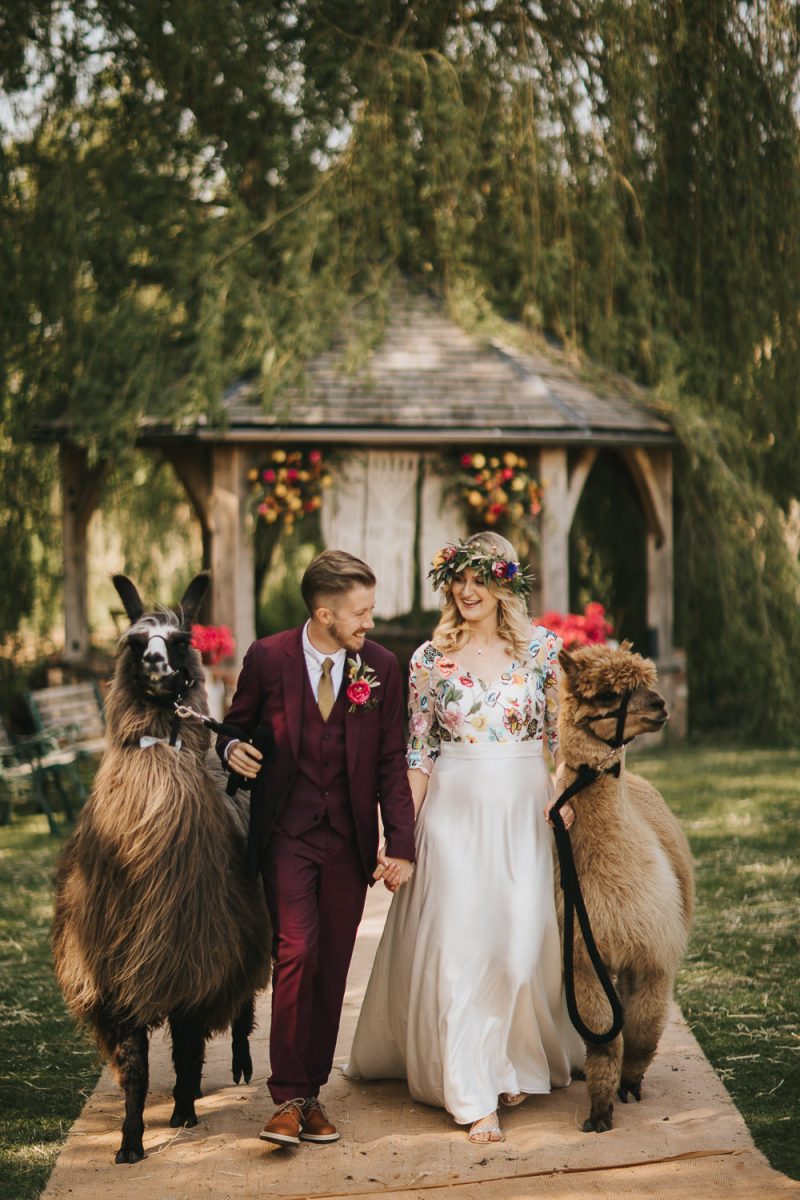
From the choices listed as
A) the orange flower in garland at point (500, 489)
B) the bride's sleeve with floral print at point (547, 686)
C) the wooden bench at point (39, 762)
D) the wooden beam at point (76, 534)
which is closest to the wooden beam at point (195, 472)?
the wooden beam at point (76, 534)

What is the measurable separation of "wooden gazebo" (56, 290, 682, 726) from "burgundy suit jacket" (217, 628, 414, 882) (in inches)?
274

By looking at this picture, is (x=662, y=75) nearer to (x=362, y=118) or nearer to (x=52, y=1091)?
(x=362, y=118)

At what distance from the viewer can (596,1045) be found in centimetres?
393

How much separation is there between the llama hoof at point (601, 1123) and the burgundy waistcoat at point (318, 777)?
120 cm

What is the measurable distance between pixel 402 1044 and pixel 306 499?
25.6ft

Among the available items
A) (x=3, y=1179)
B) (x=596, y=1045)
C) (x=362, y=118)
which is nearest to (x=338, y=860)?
(x=596, y=1045)

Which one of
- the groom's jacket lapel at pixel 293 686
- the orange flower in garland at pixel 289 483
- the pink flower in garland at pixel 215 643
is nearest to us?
the groom's jacket lapel at pixel 293 686

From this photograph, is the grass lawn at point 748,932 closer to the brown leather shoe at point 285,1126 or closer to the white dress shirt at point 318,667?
the brown leather shoe at point 285,1126

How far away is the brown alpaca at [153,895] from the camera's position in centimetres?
384

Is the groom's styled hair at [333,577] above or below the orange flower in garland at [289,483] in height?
below

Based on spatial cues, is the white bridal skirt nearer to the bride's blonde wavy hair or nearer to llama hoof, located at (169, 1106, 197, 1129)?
the bride's blonde wavy hair

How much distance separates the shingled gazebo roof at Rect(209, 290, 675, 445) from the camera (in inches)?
434

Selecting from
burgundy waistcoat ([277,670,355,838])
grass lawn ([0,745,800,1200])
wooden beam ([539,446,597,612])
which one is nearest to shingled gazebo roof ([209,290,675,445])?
wooden beam ([539,446,597,612])

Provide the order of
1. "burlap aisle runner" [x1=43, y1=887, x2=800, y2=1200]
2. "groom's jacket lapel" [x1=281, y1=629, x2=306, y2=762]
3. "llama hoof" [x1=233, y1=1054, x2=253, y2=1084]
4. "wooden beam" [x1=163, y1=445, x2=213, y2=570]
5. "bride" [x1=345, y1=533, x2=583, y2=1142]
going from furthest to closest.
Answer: "wooden beam" [x1=163, y1=445, x2=213, y2=570] < "llama hoof" [x1=233, y1=1054, x2=253, y2=1084] < "bride" [x1=345, y1=533, x2=583, y2=1142] < "groom's jacket lapel" [x1=281, y1=629, x2=306, y2=762] < "burlap aisle runner" [x1=43, y1=887, x2=800, y2=1200]
